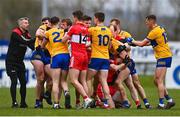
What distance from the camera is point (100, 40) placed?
2127 cm

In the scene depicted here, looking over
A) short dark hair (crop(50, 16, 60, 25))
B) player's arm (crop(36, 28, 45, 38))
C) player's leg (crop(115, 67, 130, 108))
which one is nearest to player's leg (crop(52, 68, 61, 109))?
player's arm (crop(36, 28, 45, 38))

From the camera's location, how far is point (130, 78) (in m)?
22.4

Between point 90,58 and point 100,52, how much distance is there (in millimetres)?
324

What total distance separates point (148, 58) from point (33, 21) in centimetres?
3134

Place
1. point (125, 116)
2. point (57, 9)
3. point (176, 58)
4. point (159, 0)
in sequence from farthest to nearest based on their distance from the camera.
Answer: point (57, 9), point (159, 0), point (176, 58), point (125, 116)

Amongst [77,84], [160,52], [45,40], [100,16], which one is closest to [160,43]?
[160,52]

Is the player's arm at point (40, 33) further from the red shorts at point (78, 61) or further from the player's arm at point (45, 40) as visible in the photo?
the red shorts at point (78, 61)

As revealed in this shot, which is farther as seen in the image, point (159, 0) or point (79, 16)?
point (159, 0)

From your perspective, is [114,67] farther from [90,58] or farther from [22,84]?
[22,84]

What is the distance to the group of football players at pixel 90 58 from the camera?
21.1 m

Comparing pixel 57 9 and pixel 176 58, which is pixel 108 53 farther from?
pixel 57 9

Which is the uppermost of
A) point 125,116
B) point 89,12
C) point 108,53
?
point 89,12

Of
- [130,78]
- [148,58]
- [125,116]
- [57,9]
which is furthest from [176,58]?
[57,9]

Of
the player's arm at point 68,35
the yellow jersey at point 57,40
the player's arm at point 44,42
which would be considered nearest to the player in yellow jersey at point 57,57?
the yellow jersey at point 57,40
